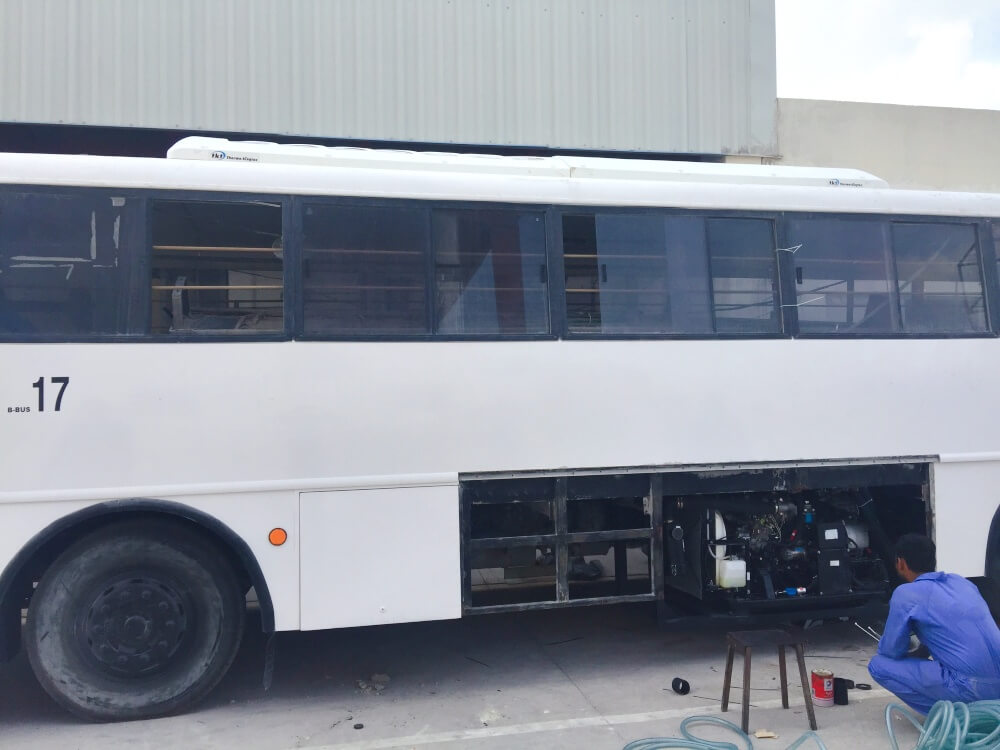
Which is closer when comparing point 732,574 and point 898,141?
point 732,574

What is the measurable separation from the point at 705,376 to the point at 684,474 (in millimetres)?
731

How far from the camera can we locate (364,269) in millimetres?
5223

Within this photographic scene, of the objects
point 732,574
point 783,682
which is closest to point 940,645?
point 783,682

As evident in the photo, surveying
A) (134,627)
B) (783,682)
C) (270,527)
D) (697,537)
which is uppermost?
(270,527)

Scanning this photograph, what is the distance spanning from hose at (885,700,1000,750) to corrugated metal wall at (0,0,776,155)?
790 cm

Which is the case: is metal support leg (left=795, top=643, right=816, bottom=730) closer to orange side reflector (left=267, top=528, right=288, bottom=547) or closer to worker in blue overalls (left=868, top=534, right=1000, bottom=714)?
worker in blue overalls (left=868, top=534, right=1000, bottom=714)

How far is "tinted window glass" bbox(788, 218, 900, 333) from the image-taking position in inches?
234

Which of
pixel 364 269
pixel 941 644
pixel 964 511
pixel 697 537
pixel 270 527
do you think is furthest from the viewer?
pixel 964 511

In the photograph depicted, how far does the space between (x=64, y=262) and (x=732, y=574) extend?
16.6 feet

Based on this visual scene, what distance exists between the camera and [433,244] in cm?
534

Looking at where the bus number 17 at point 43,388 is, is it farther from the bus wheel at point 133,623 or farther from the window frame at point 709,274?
the window frame at point 709,274

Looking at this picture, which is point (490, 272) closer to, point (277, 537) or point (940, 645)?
point (277, 537)

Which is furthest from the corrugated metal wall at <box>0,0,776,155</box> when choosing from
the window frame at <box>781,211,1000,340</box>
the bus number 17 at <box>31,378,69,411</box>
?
the bus number 17 at <box>31,378,69,411</box>

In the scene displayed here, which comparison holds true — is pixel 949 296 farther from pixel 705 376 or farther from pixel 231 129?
pixel 231 129
